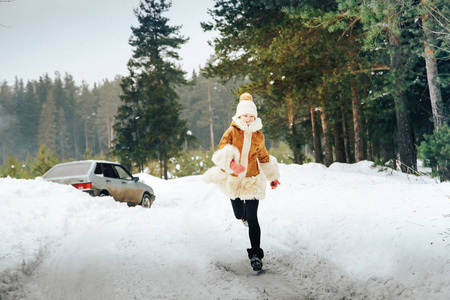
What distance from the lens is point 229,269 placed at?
4625 millimetres

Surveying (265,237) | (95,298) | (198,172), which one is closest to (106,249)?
(95,298)

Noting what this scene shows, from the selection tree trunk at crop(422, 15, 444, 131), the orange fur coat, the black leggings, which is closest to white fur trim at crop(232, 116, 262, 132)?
the orange fur coat

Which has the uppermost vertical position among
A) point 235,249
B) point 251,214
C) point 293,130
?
point 293,130

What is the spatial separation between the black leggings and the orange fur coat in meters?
0.13

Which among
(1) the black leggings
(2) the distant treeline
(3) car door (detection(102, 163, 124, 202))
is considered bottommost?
(1) the black leggings

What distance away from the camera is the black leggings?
4.68 meters

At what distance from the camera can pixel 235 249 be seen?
18.8 ft

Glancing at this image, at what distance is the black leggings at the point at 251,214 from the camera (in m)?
4.68

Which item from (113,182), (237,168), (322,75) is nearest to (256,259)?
(237,168)

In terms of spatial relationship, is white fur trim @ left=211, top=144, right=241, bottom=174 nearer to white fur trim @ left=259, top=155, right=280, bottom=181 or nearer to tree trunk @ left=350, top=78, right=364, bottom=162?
white fur trim @ left=259, top=155, right=280, bottom=181

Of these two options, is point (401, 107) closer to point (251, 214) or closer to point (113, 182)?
point (251, 214)

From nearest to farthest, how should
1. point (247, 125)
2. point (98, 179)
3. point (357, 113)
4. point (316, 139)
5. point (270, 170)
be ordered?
point (247, 125) < point (270, 170) < point (98, 179) < point (357, 113) < point (316, 139)

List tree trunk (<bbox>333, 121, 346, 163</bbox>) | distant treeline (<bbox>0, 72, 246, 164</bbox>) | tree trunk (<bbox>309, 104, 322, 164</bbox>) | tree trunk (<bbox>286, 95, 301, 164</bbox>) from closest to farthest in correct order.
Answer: tree trunk (<bbox>333, 121, 346, 163</bbox>)
tree trunk (<bbox>309, 104, 322, 164</bbox>)
tree trunk (<bbox>286, 95, 301, 164</bbox>)
distant treeline (<bbox>0, 72, 246, 164</bbox>)

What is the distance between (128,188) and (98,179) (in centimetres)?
148
